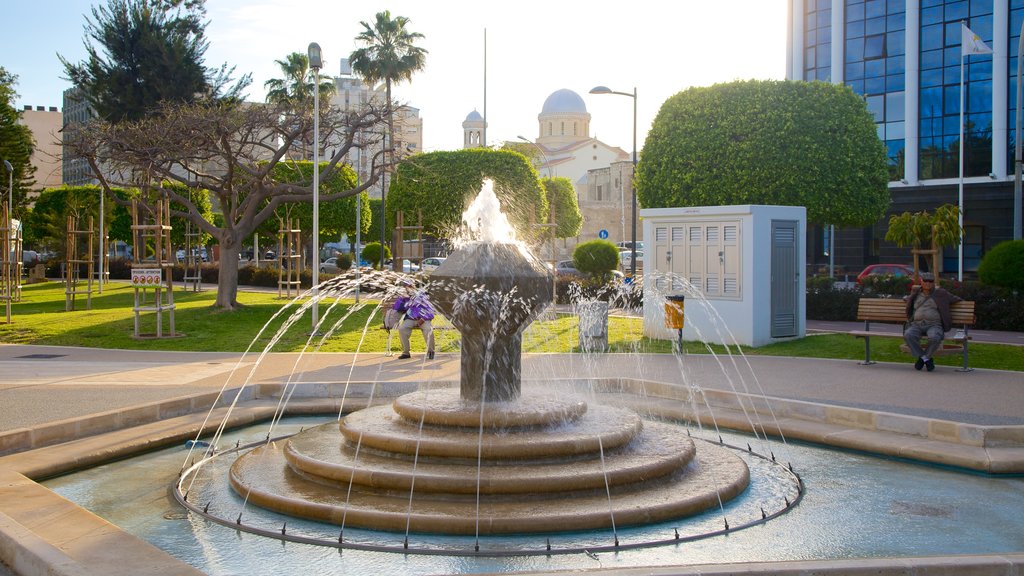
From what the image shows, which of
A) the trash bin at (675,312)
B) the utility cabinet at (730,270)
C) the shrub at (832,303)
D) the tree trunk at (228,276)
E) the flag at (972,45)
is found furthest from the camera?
the flag at (972,45)

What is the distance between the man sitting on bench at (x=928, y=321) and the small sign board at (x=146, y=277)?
1377 centimetres

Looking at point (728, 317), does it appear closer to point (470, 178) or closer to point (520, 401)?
point (520, 401)

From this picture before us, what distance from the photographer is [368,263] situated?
154ft

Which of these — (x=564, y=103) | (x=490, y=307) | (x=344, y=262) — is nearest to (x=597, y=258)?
(x=344, y=262)

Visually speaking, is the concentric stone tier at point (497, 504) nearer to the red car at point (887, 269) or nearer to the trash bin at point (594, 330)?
the trash bin at point (594, 330)

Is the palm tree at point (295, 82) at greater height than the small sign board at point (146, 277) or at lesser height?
greater

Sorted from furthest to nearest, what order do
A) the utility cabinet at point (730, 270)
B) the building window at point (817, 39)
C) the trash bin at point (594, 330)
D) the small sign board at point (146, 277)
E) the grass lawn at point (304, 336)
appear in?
the building window at point (817, 39), the small sign board at point (146, 277), the trash bin at point (594, 330), the utility cabinet at point (730, 270), the grass lawn at point (304, 336)

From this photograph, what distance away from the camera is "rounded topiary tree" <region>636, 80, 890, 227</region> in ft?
73.7

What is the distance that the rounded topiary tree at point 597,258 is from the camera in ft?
105

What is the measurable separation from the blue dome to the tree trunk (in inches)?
3406

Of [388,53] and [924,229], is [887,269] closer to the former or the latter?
[924,229]

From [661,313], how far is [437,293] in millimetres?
10190

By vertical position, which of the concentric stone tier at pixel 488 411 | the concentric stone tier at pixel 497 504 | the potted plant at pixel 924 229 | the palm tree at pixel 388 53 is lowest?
→ the concentric stone tier at pixel 497 504

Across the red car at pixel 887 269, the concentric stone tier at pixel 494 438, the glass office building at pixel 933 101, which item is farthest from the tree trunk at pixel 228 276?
the glass office building at pixel 933 101
